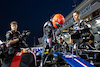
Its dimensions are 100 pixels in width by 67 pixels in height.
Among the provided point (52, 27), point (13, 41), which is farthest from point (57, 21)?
point (13, 41)

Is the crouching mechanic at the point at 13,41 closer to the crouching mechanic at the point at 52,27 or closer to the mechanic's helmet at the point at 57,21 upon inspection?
the crouching mechanic at the point at 52,27

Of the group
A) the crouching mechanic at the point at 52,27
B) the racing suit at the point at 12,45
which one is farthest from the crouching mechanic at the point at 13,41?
the crouching mechanic at the point at 52,27

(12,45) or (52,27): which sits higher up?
(52,27)

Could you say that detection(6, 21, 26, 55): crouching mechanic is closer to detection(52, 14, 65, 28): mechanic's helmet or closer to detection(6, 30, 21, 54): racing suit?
detection(6, 30, 21, 54): racing suit

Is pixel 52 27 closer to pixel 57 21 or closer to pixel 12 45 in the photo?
pixel 57 21

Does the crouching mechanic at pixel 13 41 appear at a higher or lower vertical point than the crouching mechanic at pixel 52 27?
lower

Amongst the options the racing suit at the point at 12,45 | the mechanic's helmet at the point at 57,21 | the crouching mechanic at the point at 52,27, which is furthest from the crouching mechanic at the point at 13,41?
the mechanic's helmet at the point at 57,21

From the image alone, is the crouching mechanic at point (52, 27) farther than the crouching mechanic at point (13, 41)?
Yes

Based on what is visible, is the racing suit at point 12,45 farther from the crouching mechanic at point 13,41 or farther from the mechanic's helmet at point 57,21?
the mechanic's helmet at point 57,21

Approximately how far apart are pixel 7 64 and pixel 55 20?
6.85 feet

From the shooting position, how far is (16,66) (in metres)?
2.35

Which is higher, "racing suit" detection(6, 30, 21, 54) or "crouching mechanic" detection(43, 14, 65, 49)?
"crouching mechanic" detection(43, 14, 65, 49)

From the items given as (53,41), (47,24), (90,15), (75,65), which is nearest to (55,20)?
(47,24)

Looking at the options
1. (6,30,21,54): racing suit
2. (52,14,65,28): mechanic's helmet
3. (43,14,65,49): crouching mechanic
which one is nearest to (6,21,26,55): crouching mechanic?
(6,30,21,54): racing suit
